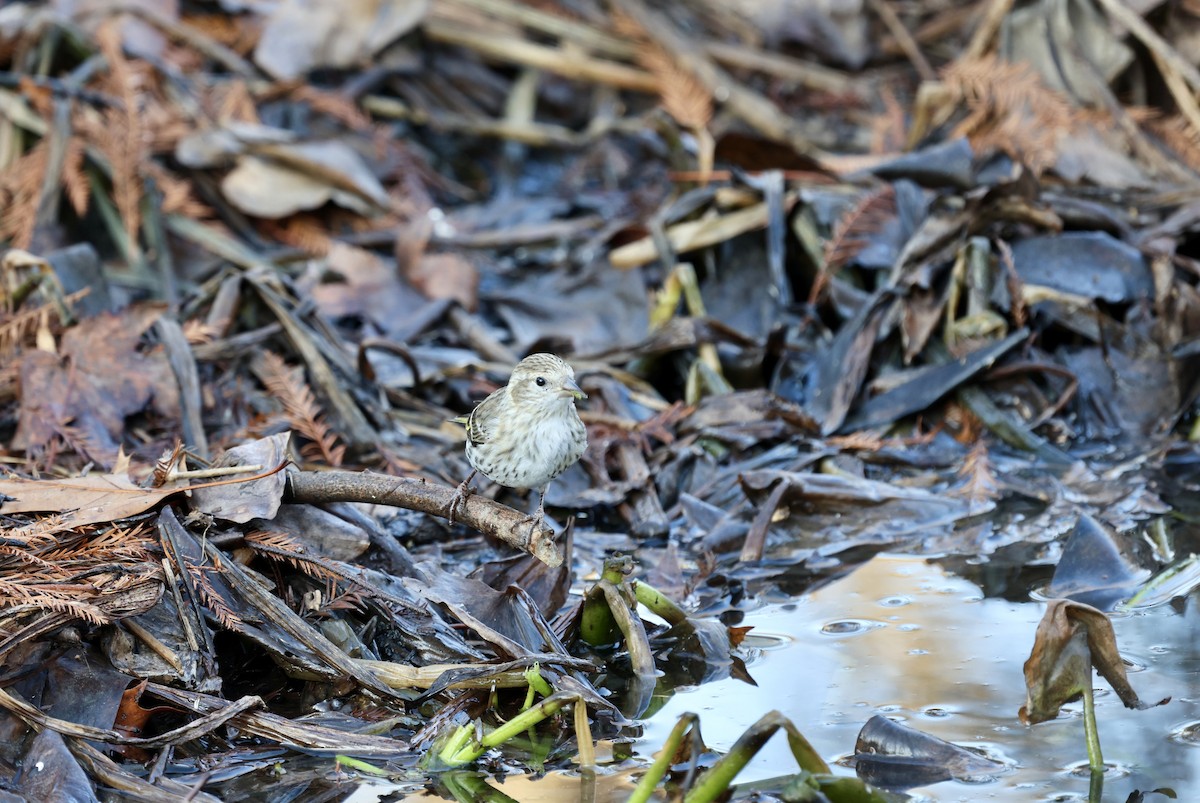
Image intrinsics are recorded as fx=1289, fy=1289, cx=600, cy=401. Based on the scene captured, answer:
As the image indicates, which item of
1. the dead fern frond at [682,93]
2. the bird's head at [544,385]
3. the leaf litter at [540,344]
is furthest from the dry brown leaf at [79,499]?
the dead fern frond at [682,93]

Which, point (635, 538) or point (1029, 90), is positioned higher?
point (1029, 90)

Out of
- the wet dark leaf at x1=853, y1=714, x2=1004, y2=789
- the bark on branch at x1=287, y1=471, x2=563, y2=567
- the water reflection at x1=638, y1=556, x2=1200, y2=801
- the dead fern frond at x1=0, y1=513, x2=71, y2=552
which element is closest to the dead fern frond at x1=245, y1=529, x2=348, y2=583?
the bark on branch at x1=287, y1=471, x2=563, y2=567

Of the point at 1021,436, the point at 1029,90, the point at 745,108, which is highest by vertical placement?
the point at 1029,90

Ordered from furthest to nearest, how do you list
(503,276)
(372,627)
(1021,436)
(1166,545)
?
1. (503,276)
2. (1021,436)
3. (1166,545)
4. (372,627)

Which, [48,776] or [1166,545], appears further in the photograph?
[1166,545]

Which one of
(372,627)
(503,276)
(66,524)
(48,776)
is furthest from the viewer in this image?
(503,276)

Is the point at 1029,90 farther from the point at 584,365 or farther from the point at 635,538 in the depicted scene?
the point at 635,538

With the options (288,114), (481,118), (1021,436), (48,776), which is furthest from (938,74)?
(48,776)
